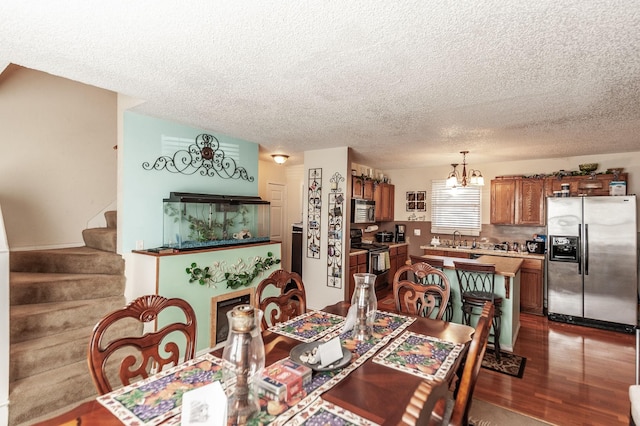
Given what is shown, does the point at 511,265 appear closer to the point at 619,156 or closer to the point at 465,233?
the point at 465,233

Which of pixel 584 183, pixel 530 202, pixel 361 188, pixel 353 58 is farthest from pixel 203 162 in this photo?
pixel 584 183

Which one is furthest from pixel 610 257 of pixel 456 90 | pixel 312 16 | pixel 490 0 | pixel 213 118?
pixel 213 118

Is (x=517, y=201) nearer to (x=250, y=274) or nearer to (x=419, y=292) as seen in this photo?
(x=419, y=292)

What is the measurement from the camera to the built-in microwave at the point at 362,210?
18.4ft

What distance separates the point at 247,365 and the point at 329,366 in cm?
45

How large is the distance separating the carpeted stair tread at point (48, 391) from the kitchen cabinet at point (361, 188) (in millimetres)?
4268

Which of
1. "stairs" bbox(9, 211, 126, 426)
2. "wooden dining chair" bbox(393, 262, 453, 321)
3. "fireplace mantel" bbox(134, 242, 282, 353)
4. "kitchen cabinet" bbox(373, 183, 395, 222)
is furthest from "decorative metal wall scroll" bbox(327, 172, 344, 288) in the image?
"stairs" bbox(9, 211, 126, 426)

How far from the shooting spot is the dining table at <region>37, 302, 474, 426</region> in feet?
3.61

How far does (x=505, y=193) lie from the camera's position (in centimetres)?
526

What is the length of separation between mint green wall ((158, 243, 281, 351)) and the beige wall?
1989 mm

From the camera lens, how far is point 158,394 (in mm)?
1226

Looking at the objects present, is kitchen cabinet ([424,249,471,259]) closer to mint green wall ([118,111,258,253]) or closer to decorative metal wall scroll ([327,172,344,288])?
decorative metal wall scroll ([327,172,344,288])

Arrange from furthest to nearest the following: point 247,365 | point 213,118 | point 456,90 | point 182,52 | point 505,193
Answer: point 505,193 → point 213,118 → point 456,90 → point 182,52 → point 247,365

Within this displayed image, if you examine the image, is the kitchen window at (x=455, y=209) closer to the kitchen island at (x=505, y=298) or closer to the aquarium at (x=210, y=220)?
the kitchen island at (x=505, y=298)
